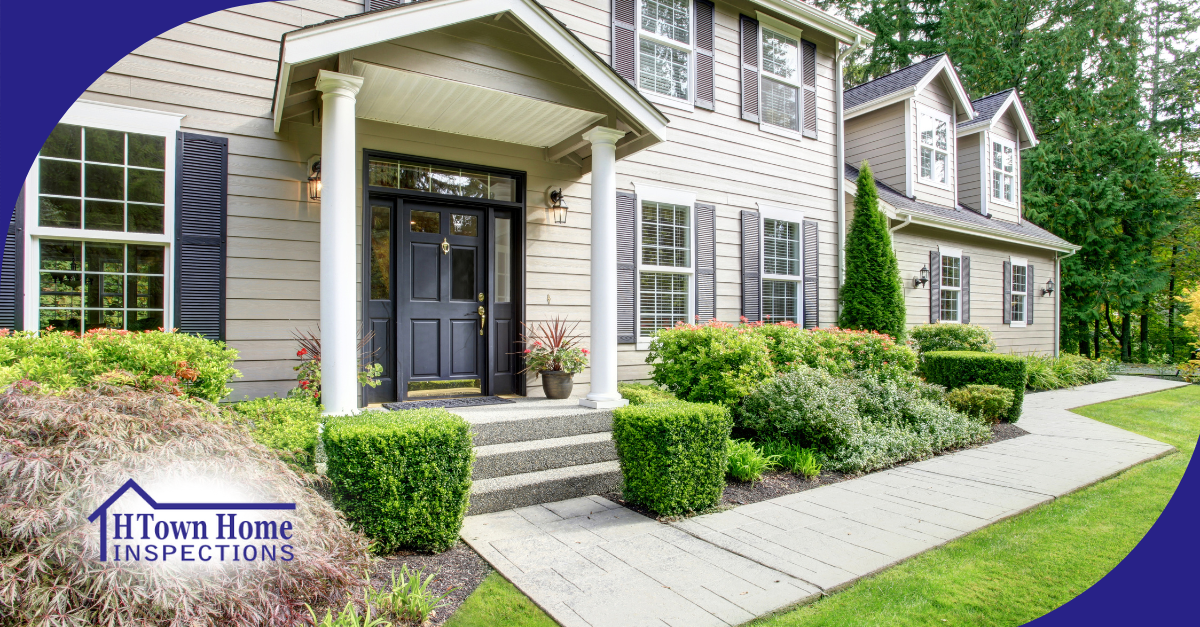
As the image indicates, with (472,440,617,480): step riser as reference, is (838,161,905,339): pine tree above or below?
above

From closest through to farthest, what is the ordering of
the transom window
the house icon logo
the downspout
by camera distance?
the house icon logo < the downspout < the transom window

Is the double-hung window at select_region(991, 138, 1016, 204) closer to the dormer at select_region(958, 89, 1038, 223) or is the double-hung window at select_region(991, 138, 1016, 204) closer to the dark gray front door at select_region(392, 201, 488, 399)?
the dormer at select_region(958, 89, 1038, 223)

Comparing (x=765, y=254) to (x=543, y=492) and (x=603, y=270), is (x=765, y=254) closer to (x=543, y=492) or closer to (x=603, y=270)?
(x=603, y=270)

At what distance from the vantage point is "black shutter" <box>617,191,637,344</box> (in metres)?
6.95

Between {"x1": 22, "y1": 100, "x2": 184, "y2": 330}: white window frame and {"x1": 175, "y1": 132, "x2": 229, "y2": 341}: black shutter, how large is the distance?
0.17 ft

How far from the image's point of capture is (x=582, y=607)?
2.68 metres

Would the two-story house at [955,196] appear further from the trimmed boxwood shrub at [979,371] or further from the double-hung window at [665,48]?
the double-hung window at [665,48]

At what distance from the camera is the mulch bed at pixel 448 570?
2.83 m

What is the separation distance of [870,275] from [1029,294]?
6001 mm

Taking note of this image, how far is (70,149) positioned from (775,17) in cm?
804

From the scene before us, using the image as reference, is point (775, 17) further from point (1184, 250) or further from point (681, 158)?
point (1184, 250)

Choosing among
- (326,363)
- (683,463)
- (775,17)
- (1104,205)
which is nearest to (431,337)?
(326,363)

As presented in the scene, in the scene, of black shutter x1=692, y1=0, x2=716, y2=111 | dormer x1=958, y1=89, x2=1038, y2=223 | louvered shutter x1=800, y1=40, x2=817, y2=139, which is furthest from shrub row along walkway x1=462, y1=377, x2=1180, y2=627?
dormer x1=958, y1=89, x2=1038, y2=223

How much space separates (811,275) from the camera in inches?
348
